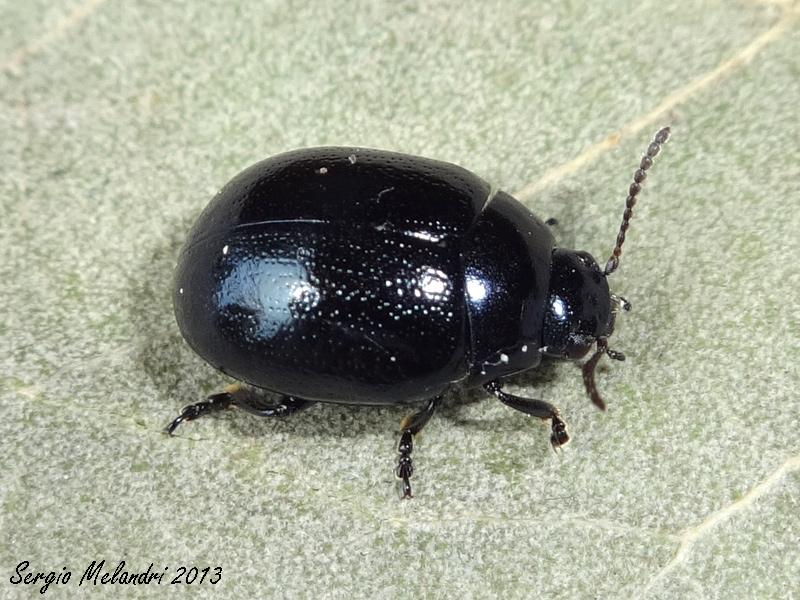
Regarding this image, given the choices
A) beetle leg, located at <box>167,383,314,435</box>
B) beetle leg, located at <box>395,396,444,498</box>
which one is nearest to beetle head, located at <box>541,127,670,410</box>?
beetle leg, located at <box>395,396,444,498</box>

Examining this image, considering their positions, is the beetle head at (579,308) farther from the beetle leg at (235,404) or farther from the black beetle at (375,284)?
the beetle leg at (235,404)

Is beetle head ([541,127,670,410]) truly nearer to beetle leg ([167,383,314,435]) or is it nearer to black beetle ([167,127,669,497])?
black beetle ([167,127,669,497])

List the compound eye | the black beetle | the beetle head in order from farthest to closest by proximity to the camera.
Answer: the compound eye → the beetle head → the black beetle

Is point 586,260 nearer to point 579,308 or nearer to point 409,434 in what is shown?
point 579,308

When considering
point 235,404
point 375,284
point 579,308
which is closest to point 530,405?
point 579,308

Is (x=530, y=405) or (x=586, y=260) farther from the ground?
(x=586, y=260)

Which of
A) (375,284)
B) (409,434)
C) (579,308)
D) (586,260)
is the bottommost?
(409,434)

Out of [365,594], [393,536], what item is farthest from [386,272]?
[365,594]
